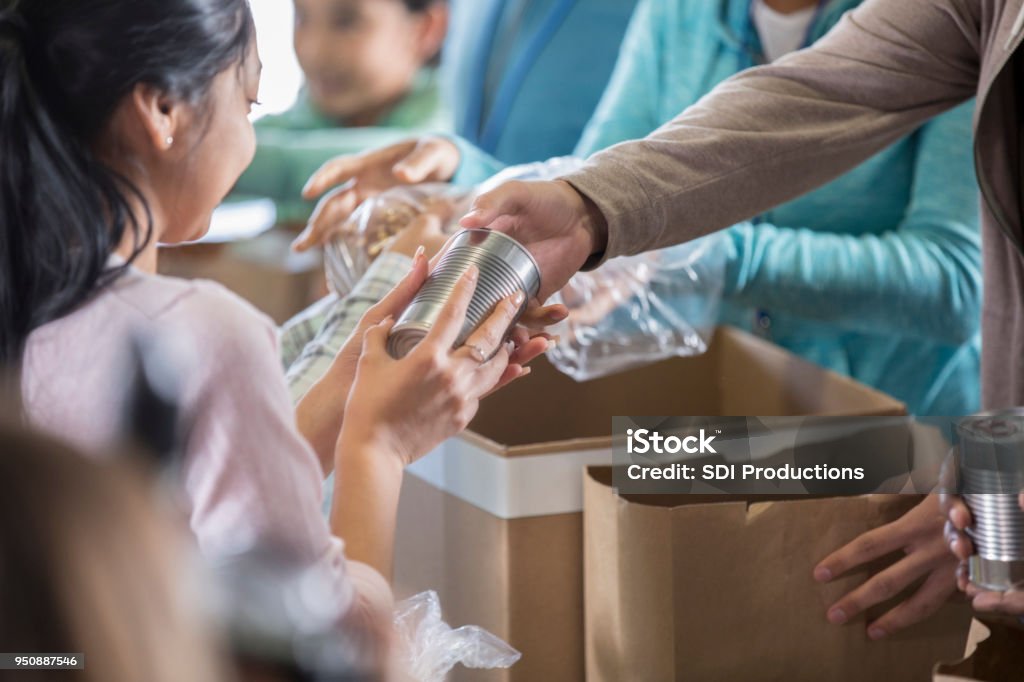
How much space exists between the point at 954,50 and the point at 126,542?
781 mm

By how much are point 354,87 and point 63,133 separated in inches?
73.7

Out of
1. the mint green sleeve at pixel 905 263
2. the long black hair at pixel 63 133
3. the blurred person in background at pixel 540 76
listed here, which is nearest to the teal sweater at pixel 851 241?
the mint green sleeve at pixel 905 263

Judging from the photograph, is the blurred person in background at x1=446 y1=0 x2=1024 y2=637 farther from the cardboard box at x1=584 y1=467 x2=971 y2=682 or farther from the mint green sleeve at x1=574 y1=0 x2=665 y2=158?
the mint green sleeve at x1=574 y1=0 x2=665 y2=158

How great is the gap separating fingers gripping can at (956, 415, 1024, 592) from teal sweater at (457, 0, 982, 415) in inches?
21.5

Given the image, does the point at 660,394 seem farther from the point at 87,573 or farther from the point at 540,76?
the point at 87,573

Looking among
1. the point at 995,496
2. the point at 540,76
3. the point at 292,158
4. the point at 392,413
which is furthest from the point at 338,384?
the point at 292,158

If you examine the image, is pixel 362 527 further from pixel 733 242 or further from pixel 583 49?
pixel 583 49

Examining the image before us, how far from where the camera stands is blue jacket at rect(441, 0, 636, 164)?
193 cm

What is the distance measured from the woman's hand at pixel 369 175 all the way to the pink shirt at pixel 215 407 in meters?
0.54

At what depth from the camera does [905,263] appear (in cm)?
129

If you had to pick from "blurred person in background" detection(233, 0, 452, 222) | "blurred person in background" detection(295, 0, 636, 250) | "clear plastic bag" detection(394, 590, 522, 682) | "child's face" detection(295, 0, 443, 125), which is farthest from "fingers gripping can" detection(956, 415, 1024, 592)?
"child's face" detection(295, 0, 443, 125)

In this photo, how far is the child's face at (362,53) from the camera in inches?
87.7

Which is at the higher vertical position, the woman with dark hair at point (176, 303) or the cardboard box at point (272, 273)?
the woman with dark hair at point (176, 303)

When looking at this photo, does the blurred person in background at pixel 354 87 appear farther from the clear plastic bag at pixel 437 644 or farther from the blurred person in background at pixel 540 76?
the clear plastic bag at pixel 437 644
